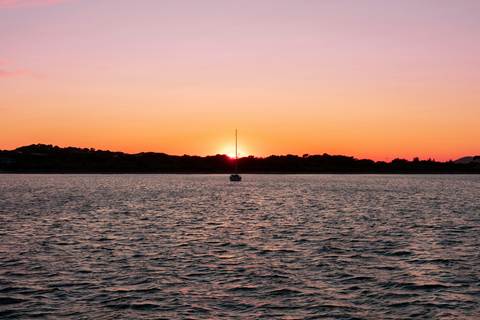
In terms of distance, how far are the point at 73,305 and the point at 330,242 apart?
20695 millimetres

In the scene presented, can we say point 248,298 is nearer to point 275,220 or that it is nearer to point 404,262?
point 404,262

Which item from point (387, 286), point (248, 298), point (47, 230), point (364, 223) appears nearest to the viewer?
point (248, 298)

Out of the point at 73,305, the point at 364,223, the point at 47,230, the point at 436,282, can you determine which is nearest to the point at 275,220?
the point at 364,223

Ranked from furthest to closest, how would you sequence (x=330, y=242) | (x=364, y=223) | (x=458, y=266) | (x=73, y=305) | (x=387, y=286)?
(x=364, y=223) < (x=330, y=242) < (x=458, y=266) < (x=387, y=286) < (x=73, y=305)

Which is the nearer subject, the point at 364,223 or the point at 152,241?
the point at 152,241

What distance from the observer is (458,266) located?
25125 mm

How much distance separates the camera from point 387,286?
20844 millimetres

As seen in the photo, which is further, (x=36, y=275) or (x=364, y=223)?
(x=364, y=223)

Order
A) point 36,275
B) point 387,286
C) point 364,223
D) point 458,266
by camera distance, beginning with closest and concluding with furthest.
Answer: point 387,286 → point 36,275 → point 458,266 → point 364,223

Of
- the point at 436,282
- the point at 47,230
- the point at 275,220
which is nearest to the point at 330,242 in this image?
the point at 436,282

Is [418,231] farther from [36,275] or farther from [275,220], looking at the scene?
[36,275]

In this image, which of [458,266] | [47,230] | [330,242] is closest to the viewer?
[458,266]

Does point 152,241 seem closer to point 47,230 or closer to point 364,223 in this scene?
point 47,230

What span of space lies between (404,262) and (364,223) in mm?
20370
